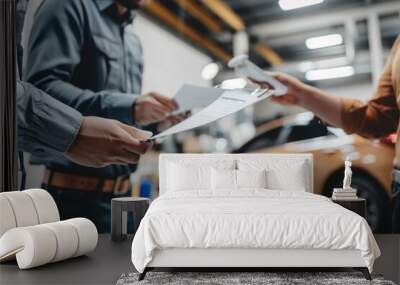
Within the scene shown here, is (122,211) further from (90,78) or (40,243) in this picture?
(90,78)

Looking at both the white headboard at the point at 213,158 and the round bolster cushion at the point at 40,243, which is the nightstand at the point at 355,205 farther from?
the round bolster cushion at the point at 40,243

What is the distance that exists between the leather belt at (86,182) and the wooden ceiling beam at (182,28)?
1720 millimetres

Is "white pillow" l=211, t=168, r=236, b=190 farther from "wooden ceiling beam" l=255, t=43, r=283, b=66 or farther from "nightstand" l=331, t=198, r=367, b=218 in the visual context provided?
"wooden ceiling beam" l=255, t=43, r=283, b=66

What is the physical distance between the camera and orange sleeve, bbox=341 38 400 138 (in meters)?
5.66

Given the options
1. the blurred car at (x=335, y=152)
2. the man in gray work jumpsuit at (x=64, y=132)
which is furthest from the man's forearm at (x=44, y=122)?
the blurred car at (x=335, y=152)

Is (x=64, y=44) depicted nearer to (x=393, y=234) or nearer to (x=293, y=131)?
(x=293, y=131)

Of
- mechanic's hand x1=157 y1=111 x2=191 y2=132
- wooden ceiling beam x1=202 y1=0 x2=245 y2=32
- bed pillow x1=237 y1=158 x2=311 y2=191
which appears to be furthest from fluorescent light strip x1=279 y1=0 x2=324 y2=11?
bed pillow x1=237 y1=158 x2=311 y2=191

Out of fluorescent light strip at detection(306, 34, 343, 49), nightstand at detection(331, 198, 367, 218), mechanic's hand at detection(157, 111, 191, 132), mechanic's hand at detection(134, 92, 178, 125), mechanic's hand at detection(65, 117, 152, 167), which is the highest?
fluorescent light strip at detection(306, 34, 343, 49)

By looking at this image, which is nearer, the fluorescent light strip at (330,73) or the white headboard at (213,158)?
the white headboard at (213,158)

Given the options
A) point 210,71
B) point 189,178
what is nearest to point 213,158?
point 189,178

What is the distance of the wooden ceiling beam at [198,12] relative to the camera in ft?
Result: 19.1

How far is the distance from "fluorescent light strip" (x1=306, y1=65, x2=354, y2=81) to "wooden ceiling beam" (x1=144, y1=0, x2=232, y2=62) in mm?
941

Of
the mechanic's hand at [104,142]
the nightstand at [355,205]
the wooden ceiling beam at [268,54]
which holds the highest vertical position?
the wooden ceiling beam at [268,54]

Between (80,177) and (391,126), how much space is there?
349 centimetres
